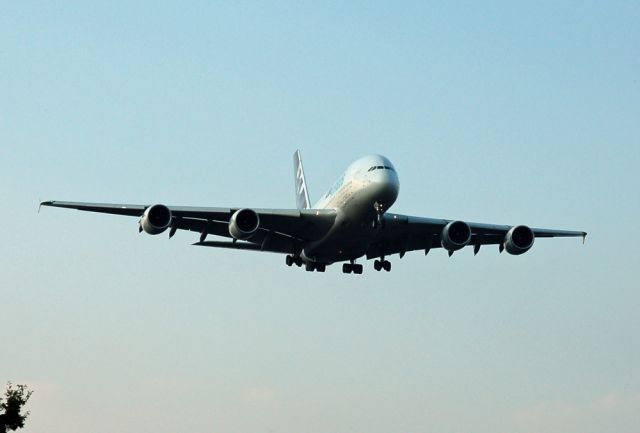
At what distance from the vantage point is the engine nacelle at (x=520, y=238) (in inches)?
2409

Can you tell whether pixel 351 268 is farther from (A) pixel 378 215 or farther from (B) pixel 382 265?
(A) pixel 378 215

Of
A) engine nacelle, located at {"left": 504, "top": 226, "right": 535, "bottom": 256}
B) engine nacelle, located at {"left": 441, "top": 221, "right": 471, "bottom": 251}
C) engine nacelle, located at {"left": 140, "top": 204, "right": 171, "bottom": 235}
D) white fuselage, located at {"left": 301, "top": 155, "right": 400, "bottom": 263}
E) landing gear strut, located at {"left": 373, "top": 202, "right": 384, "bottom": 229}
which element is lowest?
engine nacelle, located at {"left": 140, "top": 204, "right": 171, "bottom": 235}

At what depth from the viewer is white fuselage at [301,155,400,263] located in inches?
2137

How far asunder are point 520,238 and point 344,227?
1067cm

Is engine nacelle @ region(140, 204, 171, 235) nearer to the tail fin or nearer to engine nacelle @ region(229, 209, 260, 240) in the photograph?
engine nacelle @ region(229, 209, 260, 240)

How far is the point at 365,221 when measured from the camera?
5594cm

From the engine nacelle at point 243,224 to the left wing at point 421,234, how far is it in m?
6.54

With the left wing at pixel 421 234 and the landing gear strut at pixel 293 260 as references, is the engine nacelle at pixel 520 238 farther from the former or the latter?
the landing gear strut at pixel 293 260

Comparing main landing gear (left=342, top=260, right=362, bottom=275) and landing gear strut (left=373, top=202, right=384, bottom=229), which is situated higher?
main landing gear (left=342, top=260, right=362, bottom=275)

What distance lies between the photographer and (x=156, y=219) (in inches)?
2170

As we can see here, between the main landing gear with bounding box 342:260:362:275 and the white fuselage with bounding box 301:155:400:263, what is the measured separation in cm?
506

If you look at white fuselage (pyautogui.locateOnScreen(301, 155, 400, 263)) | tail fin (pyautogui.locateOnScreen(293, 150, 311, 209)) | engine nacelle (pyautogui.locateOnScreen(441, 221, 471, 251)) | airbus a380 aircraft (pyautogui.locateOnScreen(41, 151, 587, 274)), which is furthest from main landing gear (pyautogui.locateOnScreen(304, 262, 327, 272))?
tail fin (pyautogui.locateOnScreen(293, 150, 311, 209))

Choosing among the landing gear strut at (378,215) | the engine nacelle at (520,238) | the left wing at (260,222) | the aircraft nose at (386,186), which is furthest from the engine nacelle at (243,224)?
the engine nacelle at (520,238)

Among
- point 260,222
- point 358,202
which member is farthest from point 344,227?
point 260,222
